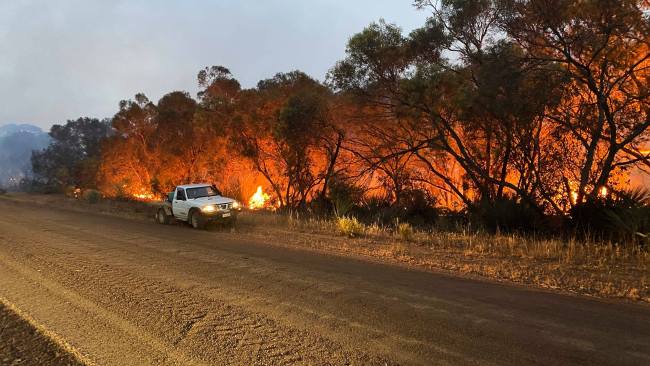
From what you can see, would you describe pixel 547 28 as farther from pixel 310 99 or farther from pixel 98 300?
pixel 98 300

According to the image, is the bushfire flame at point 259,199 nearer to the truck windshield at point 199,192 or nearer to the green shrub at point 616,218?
the truck windshield at point 199,192

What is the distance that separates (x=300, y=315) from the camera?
6227 mm

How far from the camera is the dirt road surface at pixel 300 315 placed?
489cm

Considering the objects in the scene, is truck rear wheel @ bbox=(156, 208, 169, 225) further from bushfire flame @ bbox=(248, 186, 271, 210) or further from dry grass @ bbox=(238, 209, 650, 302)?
bushfire flame @ bbox=(248, 186, 271, 210)

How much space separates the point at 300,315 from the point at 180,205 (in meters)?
13.6

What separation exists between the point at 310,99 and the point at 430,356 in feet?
56.6

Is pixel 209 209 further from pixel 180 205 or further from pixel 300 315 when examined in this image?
pixel 300 315

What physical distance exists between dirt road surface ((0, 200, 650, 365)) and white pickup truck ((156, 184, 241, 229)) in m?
6.88

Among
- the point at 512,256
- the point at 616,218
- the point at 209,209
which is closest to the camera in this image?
the point at 512,256

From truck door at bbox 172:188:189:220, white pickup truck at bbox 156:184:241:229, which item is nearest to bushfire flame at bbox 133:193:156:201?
white pickup truck at bbox 156:184:241:229

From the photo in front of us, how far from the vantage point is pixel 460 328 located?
5.70m

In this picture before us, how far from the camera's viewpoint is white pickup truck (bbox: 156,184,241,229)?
682 inches

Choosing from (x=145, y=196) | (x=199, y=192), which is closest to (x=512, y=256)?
(x=199, y=192)

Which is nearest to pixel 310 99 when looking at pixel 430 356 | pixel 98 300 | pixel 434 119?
pixel 434 119
